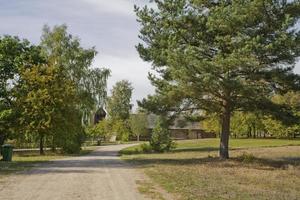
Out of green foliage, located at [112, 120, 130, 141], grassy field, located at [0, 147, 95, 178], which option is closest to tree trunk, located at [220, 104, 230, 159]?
grassy field, located at [0, 147, 95, 178]

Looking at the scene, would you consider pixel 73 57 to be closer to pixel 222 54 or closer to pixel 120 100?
pixel 222 54

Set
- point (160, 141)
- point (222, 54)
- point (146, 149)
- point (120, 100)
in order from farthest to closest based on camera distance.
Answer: point (120, 100), point (146, 149), point (160, 141), point (222, 54)

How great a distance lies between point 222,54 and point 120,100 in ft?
307

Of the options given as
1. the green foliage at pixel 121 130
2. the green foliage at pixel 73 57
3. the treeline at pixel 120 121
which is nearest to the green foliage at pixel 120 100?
the treeline at pixel 120 121

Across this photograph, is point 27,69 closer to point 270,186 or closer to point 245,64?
point 245,64

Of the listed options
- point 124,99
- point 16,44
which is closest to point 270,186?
point 16,44

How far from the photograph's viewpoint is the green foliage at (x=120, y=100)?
119125 millimetres

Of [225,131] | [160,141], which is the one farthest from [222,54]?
[160,141]

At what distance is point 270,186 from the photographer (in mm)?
19266

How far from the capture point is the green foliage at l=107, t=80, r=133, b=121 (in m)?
119

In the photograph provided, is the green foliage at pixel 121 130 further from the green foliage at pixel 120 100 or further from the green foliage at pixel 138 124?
the green foliage at pixel 120 100

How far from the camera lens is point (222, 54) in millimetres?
29000

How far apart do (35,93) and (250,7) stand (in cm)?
2130

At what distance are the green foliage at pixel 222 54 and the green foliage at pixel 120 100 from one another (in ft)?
279
